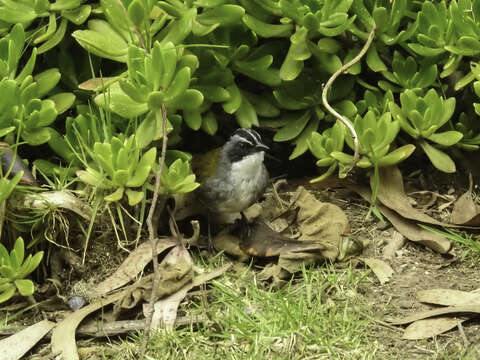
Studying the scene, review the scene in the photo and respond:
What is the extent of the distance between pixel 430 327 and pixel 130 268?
1.50 m

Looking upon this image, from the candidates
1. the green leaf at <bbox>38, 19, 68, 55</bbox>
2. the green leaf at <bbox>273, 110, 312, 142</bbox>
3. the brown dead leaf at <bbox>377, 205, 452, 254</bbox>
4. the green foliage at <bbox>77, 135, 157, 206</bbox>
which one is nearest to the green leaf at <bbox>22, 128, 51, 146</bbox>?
the green foliage at <bbox>77, 135, 157, 206</bbox>

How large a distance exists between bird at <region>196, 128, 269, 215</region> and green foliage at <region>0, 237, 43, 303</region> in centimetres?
105

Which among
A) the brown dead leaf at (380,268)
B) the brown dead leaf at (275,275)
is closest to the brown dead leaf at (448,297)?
the brown dead leaf at (380,268)

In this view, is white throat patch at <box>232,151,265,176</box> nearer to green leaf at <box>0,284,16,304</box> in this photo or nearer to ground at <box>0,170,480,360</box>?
ground at <box>0,170,480,360</box>

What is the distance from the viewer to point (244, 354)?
340cm

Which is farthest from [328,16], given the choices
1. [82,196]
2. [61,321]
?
[61,321]

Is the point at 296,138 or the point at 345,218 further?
the point at 296,138

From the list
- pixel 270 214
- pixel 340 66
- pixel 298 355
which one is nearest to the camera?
pixel 298 355

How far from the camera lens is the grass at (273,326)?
3.40 m

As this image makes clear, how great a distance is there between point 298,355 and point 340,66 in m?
1.66

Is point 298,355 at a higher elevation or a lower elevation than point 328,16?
lower

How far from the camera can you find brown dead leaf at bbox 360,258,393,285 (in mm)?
3913

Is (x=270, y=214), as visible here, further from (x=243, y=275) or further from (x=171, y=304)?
(x=171, y=304)

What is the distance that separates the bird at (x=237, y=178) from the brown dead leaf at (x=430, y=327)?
1219 mm
